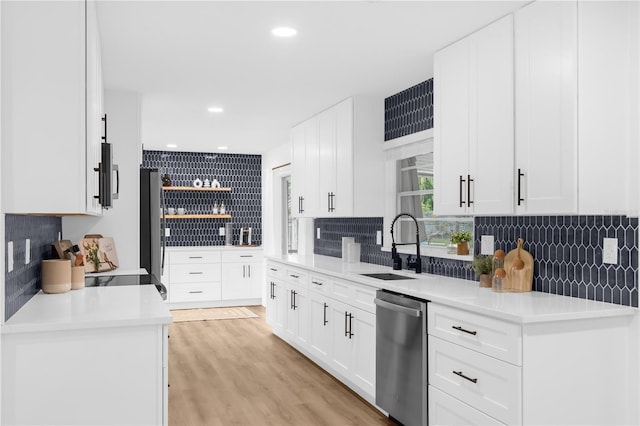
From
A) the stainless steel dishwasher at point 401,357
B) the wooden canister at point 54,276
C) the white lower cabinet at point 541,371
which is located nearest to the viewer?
the white lower cabinet at point 541,371

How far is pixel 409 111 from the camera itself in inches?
174

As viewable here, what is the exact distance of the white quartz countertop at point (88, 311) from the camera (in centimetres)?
214

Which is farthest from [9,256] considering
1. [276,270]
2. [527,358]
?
[276,270]

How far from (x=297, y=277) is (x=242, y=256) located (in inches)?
115

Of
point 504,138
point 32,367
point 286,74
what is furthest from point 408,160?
point 32,367

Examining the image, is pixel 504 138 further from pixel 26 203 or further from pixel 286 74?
pixel 26 203

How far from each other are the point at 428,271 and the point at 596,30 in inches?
85.0

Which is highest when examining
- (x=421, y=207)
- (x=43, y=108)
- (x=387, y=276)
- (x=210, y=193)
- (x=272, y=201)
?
(x=43, y=108)

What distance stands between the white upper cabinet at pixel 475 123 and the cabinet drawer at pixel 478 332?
59 centimetres

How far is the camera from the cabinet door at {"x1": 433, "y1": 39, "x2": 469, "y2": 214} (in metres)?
3.20

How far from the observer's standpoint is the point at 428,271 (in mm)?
4176

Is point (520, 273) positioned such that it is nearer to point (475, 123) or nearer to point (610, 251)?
point (610, 251)

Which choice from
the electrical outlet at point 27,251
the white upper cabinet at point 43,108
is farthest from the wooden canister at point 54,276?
the white upper cabinet at point 43,108

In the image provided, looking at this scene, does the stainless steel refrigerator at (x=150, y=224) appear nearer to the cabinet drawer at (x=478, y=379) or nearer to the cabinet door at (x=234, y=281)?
the cabinet drawer at (x=478, y=379)
